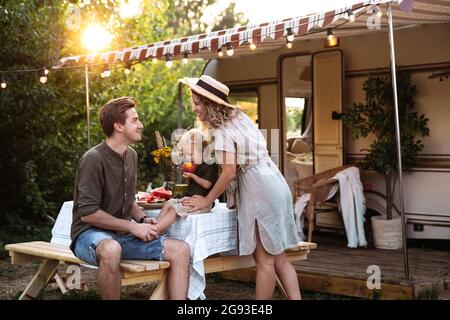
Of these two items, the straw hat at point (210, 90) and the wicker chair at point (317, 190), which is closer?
the straw hat at point (210, 90)

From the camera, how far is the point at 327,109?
8.26 m

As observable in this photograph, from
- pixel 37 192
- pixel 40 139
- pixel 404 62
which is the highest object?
pixel 404 62

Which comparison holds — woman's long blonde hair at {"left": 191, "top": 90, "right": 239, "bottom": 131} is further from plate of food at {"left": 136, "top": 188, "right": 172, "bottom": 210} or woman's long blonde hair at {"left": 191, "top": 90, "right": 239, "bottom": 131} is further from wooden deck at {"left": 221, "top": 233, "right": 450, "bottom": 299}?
wooden deck at {"left": 221, "top": 233, "right": 450, "bottom": 299}

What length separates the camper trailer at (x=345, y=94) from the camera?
→ 733 cm

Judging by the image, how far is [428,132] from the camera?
737 centimetres

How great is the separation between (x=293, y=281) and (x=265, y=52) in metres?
4.81

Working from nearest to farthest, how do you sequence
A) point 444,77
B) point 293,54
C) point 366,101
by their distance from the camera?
point 444,77 → point 366,101 → point 293,54

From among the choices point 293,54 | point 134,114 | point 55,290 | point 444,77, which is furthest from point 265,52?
point 134,114

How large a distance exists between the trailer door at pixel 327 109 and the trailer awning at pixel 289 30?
373mm

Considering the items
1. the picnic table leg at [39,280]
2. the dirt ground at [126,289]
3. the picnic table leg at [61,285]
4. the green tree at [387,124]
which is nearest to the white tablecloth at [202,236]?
the dirt ground at [126,289]

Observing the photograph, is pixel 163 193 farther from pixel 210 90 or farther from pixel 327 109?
pixel 327 109

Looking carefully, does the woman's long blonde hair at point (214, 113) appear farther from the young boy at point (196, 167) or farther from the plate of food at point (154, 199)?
the plate of food at point (154, 199)

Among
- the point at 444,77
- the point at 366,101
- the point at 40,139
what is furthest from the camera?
the point at 40,139
